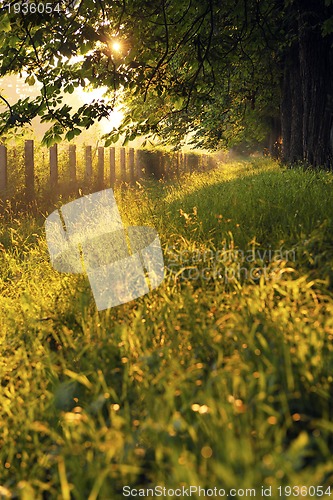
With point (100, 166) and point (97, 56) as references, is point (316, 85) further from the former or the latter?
point (100, 166)

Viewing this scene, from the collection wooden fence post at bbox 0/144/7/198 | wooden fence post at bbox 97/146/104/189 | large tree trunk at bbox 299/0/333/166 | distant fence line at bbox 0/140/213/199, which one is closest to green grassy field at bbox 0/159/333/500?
large tree trunk at bbox 299/0/333/166

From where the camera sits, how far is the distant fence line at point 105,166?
42.0ft

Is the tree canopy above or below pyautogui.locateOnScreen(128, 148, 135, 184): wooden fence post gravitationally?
above

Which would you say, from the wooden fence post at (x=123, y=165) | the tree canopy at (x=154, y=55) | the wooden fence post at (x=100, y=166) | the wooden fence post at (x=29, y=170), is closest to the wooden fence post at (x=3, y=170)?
the wooden fence post at (x=29, y=170)

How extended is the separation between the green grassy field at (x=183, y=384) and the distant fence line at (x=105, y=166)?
8.83 meters

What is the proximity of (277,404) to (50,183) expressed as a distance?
12.8 metres

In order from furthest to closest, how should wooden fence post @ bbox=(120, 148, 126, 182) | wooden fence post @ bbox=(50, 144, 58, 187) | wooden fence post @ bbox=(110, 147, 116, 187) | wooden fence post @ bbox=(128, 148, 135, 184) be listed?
wooden fence post @ bbox=(128, 148, 135, 184), wooden fence post @ bbox=(120, 148, 126, 182), wooden fence post @ bbox=(110, 147, 116, 187), wooden fence post @ bbox=(50, 144, 58, 187)

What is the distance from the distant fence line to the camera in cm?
1281

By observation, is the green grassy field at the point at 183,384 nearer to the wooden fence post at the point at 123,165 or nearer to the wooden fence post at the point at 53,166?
the wooden fence post at the point at 53,166

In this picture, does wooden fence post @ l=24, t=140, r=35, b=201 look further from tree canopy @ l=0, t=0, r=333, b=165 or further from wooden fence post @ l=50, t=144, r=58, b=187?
tree canopy @ l=0, t=0, r=333, b=165

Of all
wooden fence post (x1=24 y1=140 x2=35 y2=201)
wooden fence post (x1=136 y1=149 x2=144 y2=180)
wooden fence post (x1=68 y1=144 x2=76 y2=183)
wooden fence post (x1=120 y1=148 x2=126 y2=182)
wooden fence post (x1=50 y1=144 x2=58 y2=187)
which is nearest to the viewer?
wooden fence post (x1=24 y1=140 x2=35 y2=201)

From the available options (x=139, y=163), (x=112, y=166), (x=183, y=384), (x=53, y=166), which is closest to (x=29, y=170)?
(x=53, y=166)

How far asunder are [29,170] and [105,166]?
239 inches

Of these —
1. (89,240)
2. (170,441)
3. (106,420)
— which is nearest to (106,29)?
(89,240)
